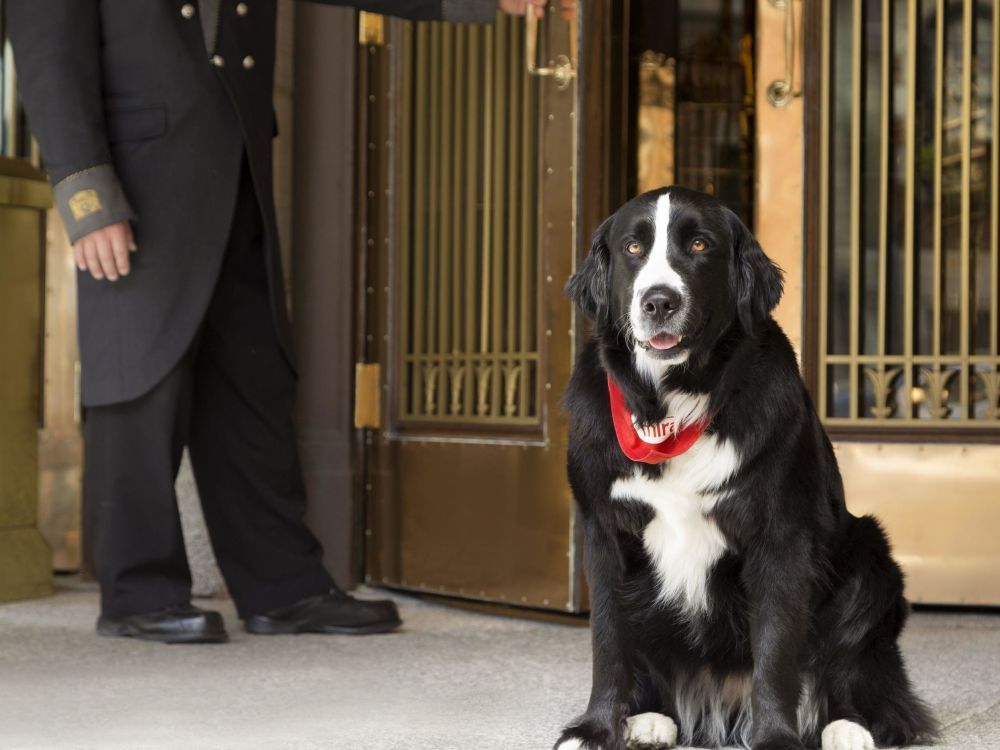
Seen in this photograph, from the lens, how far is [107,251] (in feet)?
10.2

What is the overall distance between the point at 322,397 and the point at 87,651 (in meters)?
1.19

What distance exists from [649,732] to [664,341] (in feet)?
1.99

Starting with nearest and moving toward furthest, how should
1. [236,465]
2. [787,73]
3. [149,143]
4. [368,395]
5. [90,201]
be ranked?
[90,201], [149,143], [236,465], [787,73], [368,395]

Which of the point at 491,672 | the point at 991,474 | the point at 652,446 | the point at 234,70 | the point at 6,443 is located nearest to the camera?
the point at 652,446

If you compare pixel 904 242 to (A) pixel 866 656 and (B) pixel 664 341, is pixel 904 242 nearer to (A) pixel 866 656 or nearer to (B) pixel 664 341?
(A) pixel 866 656

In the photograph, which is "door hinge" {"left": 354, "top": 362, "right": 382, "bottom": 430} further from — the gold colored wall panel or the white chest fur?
the white chest fur

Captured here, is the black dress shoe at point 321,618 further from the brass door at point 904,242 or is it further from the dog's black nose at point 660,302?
the dog's black nose at point 660,302

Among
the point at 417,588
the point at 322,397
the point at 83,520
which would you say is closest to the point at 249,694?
the point at 417,588

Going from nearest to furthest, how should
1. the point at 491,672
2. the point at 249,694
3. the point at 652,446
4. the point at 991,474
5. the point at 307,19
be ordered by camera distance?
the point at 652,446 < the point at 249,694 < the point at 491,672 < the point at 991,474 < the point at 307,19

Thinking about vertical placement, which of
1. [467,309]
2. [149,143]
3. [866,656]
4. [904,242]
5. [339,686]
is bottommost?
[339,686]

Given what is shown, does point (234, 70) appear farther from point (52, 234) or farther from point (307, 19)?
point (52, 234)

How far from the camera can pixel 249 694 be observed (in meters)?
2.65

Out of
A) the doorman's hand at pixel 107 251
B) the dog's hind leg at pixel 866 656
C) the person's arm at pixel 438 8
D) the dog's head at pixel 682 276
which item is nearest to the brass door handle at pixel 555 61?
the person's arm at pixel 438 8

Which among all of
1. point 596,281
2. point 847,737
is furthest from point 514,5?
point 847,737
